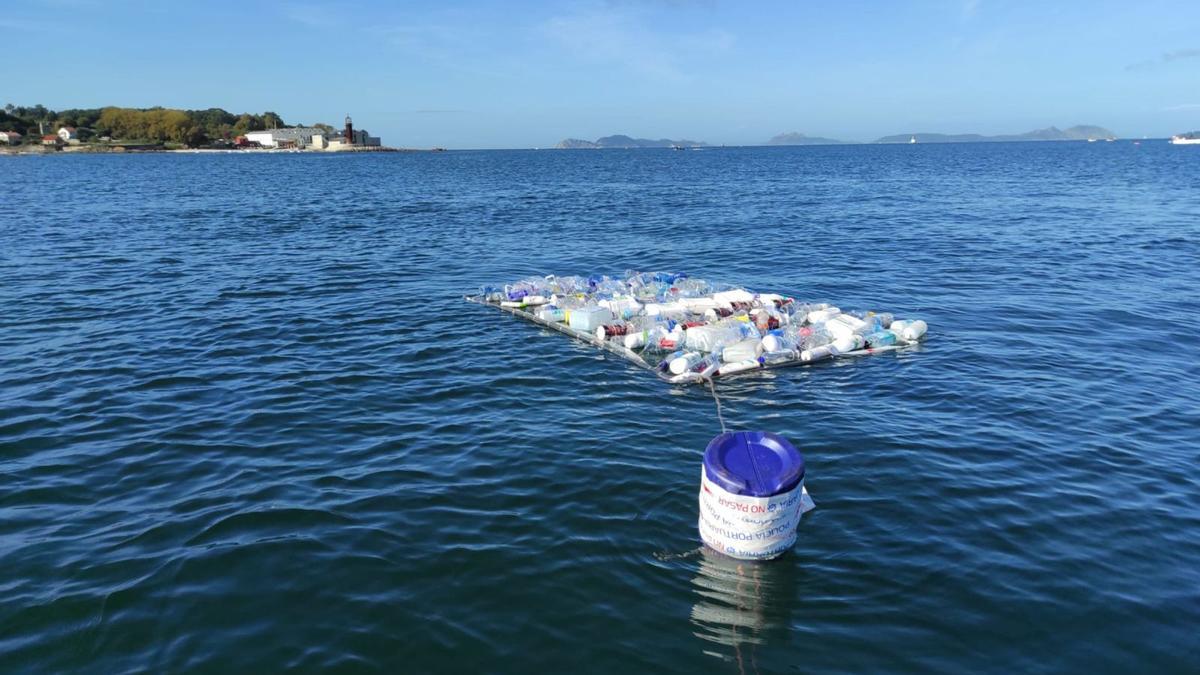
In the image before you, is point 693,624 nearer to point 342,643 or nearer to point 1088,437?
point 342,643

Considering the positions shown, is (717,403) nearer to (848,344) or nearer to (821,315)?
(848,344)

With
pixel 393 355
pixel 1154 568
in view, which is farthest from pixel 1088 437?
pixel 393 355

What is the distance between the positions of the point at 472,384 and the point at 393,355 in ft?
9.06

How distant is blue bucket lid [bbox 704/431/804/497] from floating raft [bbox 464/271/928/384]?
18.8 feet

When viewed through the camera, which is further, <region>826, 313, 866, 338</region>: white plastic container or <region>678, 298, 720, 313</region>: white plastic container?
<region>678, 298, 720, 313</region>: white plastic container

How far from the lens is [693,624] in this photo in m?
6.97

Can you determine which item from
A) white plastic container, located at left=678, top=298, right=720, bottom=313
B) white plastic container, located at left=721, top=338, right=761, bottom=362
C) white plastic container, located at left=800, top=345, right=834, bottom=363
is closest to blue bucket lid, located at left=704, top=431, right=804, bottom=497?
white plastic container, located at left=721, top=338, right=761, bottom=362

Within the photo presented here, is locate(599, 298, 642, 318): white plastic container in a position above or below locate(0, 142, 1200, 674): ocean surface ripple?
above

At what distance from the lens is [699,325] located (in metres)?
16.2

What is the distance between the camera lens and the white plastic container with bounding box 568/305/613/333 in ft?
55.8

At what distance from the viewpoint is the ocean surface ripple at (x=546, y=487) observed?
6.81m

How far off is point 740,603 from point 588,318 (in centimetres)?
1032

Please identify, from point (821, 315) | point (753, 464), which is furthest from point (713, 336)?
point (753, 464)

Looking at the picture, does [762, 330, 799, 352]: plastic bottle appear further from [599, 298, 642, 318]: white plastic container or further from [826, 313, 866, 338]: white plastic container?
[599, 298, 642, 318]: white plastic container
